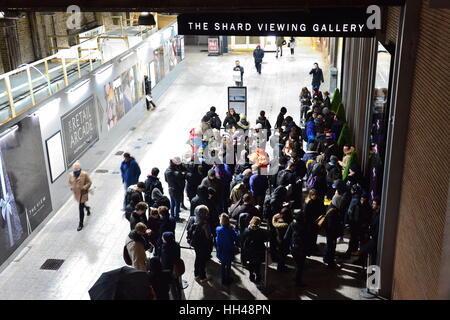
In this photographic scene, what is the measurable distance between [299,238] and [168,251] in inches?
85.2

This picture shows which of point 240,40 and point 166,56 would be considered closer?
point 166,56

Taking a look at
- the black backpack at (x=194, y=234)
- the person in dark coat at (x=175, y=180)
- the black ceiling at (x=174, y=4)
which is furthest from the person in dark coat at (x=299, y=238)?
the black ceiling at (x=174, y=4)

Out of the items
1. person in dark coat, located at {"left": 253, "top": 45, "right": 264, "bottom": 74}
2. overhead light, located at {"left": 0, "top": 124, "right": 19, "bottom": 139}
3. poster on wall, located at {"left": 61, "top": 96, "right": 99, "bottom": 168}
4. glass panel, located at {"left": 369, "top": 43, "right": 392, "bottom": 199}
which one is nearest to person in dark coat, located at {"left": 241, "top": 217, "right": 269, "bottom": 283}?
glass panel, located at {"left": 369, "top": 43, "right": 392, "bottom": 199}

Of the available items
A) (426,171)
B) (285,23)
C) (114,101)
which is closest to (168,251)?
(426,171)

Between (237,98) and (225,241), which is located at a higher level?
(237,98)

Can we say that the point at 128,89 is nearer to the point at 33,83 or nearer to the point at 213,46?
the point at 33,83

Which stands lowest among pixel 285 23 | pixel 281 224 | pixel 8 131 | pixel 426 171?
pixel 281 224

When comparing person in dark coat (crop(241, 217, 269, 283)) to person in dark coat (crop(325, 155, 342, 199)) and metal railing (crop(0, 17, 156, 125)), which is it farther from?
metal railing (crop(0, 17, 156, 125))

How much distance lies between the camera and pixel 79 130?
43.1 feet

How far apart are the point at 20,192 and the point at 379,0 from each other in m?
7.33

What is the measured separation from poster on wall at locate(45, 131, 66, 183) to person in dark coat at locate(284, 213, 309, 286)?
5.66m

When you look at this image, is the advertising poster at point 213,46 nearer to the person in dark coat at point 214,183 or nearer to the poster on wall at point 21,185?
the poster on wall at point 21,185

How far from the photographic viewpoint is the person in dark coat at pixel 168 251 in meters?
7.67

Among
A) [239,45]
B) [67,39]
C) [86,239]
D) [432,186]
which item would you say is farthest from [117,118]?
[239,45]
